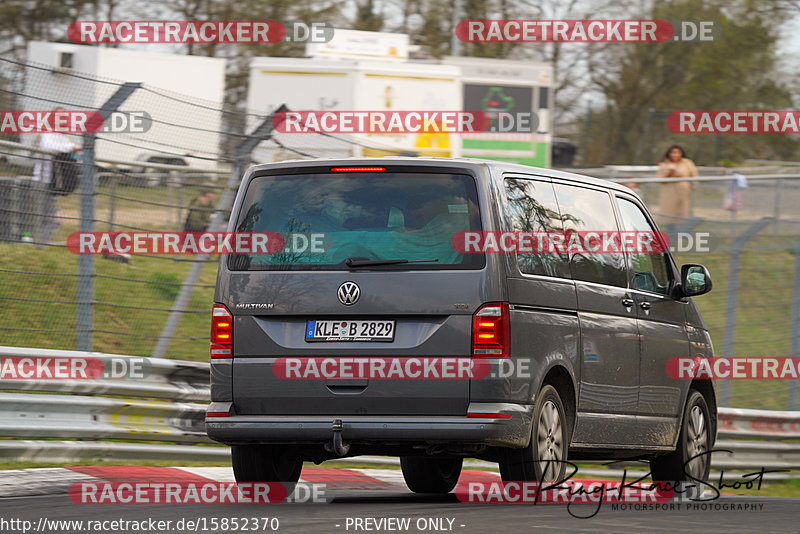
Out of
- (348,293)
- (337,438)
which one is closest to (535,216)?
(348,293)

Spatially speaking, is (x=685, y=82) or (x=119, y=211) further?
(x=685, y=82)

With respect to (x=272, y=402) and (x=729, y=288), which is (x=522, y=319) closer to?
(x=272, y=402)

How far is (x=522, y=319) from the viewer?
25.6ft

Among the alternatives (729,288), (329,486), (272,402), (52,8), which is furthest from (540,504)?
(52,8)

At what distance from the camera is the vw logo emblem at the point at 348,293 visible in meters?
7.77

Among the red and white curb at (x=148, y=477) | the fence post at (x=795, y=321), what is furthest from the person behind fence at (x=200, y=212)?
the fence post at (x=795, y=321)

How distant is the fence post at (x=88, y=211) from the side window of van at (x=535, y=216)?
3799 millimetres

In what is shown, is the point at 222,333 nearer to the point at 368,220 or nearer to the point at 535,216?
the point at 368,220

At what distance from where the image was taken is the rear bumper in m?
7.61

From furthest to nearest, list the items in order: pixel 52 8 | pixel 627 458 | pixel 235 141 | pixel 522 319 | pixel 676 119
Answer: pixel 676 119 → pixel 52 8 → pixel 235 141 → pixel 627 458 → pixel 522 319

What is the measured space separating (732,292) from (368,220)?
308 inches

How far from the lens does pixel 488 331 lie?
762 centimetres

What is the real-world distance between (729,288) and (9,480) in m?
8.25

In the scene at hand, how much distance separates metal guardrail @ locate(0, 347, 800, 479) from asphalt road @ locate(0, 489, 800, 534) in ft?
5.27
